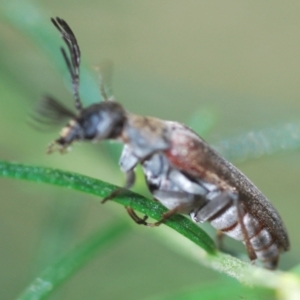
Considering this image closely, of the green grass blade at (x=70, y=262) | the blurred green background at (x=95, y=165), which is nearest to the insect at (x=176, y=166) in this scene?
the green grass blade at (x=70, y=262)

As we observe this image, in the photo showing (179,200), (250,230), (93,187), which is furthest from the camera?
(250,230)

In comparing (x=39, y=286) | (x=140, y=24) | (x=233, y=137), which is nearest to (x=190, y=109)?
(x=233, y=137)

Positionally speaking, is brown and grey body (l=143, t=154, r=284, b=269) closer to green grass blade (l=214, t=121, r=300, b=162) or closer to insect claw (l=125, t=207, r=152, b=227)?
insect claw (l=125, t=207, r=152, b=227)

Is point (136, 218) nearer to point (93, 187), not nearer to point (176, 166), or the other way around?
point (176, 166)

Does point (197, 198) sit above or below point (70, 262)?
above

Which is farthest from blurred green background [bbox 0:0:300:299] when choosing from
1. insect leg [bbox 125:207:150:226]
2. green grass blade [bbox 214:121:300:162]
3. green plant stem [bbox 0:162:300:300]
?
green plant stem [bbox 0:162:300:300]

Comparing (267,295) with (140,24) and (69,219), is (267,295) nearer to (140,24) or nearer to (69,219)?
(69,219)

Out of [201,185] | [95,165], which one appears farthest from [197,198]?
[95,165]
